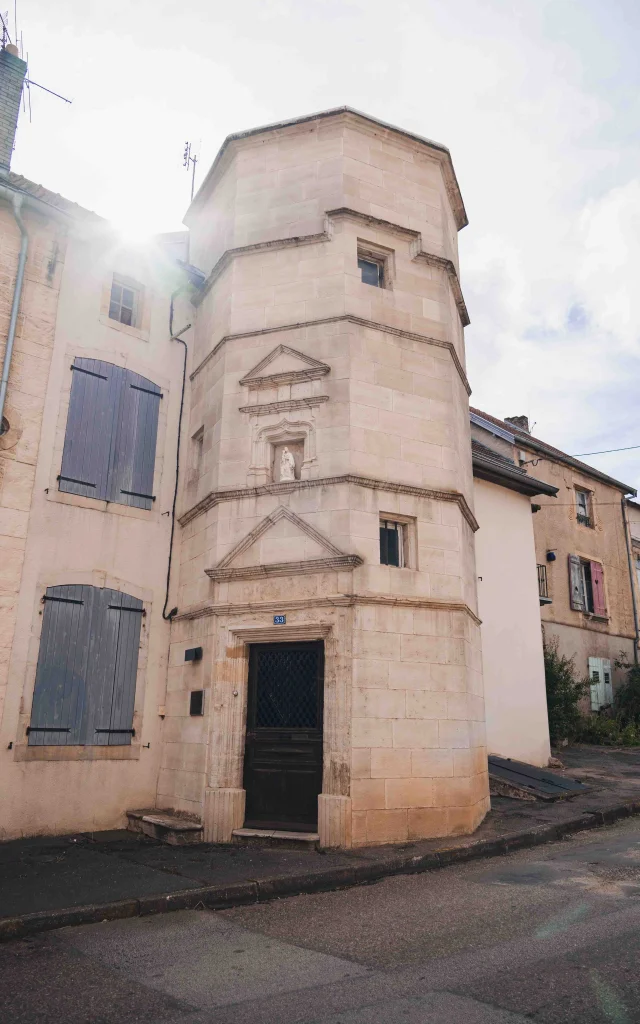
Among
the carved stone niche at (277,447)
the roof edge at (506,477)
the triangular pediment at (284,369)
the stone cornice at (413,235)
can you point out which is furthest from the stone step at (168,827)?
the stone cornice at (413,235)

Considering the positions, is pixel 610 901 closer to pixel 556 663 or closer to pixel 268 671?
pixel 268 671

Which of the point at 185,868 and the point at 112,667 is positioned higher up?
the point at 112,667

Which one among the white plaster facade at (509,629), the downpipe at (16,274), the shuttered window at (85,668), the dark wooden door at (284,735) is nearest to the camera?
the dark wooden door at (284,735)

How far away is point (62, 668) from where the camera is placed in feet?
30.0

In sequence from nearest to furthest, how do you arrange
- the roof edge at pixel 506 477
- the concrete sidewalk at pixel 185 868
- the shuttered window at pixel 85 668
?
the concrete sidewalk at pixel 185 868 → the shuttered window at pixel 85 668 → the roof edge at pixel 506 477

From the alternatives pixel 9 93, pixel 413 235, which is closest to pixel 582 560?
pixel 413 235

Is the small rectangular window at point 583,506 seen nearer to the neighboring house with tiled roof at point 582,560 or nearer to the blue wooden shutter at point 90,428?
the neighboring house with tiled roof at point 582,560

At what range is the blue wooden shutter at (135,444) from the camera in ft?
33.7

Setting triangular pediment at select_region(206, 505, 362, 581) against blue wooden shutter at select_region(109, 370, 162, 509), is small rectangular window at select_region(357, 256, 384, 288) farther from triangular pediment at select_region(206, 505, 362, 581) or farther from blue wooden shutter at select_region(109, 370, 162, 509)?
triangular pediment at select_region(206, 505, 362, 581)

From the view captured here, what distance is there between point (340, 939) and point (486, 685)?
8.54 metres

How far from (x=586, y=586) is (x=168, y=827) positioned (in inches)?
648

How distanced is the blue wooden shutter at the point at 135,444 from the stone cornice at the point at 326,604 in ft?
6.63

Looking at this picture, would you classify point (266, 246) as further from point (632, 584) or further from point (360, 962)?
point (632, 584)

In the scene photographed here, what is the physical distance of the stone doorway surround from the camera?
8.20m
